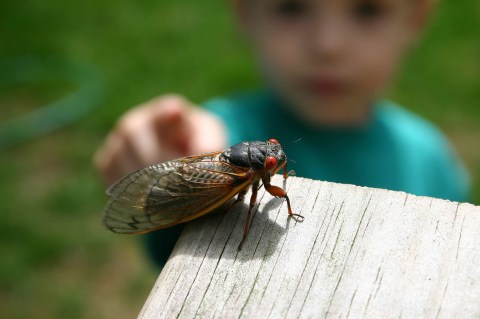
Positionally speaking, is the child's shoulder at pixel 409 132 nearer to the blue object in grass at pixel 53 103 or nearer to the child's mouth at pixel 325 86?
the child's mouth at pixel 325 86

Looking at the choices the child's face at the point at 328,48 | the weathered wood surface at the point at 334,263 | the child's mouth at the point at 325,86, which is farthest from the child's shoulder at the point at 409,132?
the weathered wood surface at the point at 334,263

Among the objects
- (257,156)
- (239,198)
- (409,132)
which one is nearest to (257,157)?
(257,156)

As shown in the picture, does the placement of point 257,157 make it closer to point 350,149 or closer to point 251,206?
point 251,206

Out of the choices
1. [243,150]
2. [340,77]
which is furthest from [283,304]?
[340,77]

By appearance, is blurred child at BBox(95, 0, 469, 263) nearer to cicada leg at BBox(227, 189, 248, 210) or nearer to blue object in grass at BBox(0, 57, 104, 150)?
cicada leg at BBox(227, 189, 248, 210)

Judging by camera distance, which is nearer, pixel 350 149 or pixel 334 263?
pixel 334 263

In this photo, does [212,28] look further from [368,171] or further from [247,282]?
[247,282]
